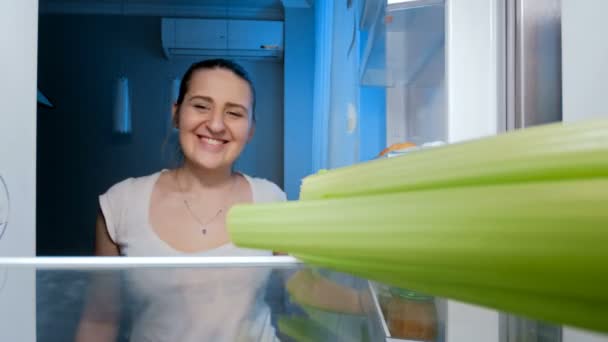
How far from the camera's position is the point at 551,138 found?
0.15 meters

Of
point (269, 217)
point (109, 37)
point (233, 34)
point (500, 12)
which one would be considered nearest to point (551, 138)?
point (269, 217)

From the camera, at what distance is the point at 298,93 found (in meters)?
2.14

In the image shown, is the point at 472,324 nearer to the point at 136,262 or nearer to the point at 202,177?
the point at 136,262

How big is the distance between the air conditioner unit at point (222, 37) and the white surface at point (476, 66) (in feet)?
5.95

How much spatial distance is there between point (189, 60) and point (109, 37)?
488mm

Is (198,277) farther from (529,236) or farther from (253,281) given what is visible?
(529,236)

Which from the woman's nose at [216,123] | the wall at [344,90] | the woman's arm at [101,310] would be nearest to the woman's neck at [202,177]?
the woman's nose at [216,123]

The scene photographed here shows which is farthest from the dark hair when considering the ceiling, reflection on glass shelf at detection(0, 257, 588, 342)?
the ceiling

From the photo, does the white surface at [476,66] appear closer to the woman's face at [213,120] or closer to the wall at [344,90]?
the wall at [344,90]

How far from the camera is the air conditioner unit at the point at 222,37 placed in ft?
6.79

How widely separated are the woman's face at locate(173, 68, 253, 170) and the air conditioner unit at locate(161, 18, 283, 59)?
108 centimetres

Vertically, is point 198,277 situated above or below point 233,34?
below

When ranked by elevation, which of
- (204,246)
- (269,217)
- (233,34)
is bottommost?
(204,246)

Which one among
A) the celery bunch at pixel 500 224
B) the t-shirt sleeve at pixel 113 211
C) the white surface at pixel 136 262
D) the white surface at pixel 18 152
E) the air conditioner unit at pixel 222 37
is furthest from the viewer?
the air conditioner unit at pixel 222 37
